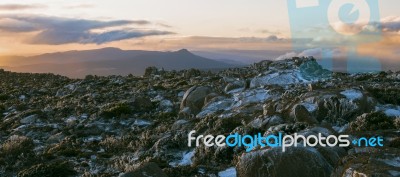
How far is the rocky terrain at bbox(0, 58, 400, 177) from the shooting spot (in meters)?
10.6

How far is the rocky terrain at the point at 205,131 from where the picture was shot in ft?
34.8

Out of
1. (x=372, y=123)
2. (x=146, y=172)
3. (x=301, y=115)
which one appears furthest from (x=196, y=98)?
(x=146, y=172)

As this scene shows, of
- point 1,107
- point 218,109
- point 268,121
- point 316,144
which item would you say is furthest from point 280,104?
point 1,107

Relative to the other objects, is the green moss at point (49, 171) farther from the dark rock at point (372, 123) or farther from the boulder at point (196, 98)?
the dark rock at point (372, 123)

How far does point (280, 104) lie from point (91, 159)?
7979mm

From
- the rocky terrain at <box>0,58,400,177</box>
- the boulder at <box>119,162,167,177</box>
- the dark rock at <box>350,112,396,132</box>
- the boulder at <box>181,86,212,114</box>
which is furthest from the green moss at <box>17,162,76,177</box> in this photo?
the dark rock at <box>350,112,396,132</box>

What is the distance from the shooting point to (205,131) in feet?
60.8

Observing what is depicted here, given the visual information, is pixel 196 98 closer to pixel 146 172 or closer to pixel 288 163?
pixel 146 172

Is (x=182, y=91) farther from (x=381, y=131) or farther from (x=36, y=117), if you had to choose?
(x=381, y=131)

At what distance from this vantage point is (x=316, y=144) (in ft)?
38.5

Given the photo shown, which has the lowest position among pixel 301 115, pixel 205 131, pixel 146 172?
pixel 205 131

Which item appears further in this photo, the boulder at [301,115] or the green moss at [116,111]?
the green moss at [116,111]

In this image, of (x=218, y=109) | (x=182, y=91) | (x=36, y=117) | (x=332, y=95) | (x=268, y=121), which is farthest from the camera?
(x=182, y=91)

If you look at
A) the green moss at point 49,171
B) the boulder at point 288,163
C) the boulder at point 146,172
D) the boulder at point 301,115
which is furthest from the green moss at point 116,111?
the boulder at point 288,163
